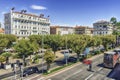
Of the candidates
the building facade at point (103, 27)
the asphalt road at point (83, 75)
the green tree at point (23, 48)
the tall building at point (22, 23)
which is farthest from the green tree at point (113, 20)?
the green tree at point (23, 48)

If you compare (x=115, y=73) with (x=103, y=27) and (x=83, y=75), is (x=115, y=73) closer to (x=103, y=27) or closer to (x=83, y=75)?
(x=83, y=75)

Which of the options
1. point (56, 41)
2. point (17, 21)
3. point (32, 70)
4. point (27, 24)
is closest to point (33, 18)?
point (27, 24)

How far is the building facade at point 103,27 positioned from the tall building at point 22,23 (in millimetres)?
50494

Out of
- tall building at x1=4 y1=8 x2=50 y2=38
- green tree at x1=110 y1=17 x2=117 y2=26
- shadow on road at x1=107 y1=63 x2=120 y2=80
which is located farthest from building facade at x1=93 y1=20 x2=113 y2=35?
shadow on road at x1=107 y1=63 x2=120 y2=80

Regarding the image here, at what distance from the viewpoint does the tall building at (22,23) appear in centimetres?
8856

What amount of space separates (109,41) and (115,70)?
31975 millimetres

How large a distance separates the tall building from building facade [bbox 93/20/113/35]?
50.5m

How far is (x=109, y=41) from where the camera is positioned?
6850 centimetres

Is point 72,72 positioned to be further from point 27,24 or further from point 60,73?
point 27,24

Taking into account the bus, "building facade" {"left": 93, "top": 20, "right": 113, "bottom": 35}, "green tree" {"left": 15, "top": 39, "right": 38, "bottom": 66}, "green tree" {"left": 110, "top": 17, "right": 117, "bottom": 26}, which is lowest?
the bus

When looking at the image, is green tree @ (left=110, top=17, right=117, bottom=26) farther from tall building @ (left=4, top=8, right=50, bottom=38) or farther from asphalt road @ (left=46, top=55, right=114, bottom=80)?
asphalt road @ (left=46, top=55, right=114, bottom=80)

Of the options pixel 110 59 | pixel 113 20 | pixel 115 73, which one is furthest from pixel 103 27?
pixel 115 73

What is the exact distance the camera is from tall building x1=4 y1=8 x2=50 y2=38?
3487 inches

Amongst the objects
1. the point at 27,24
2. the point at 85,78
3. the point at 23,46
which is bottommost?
the point at 85,78
